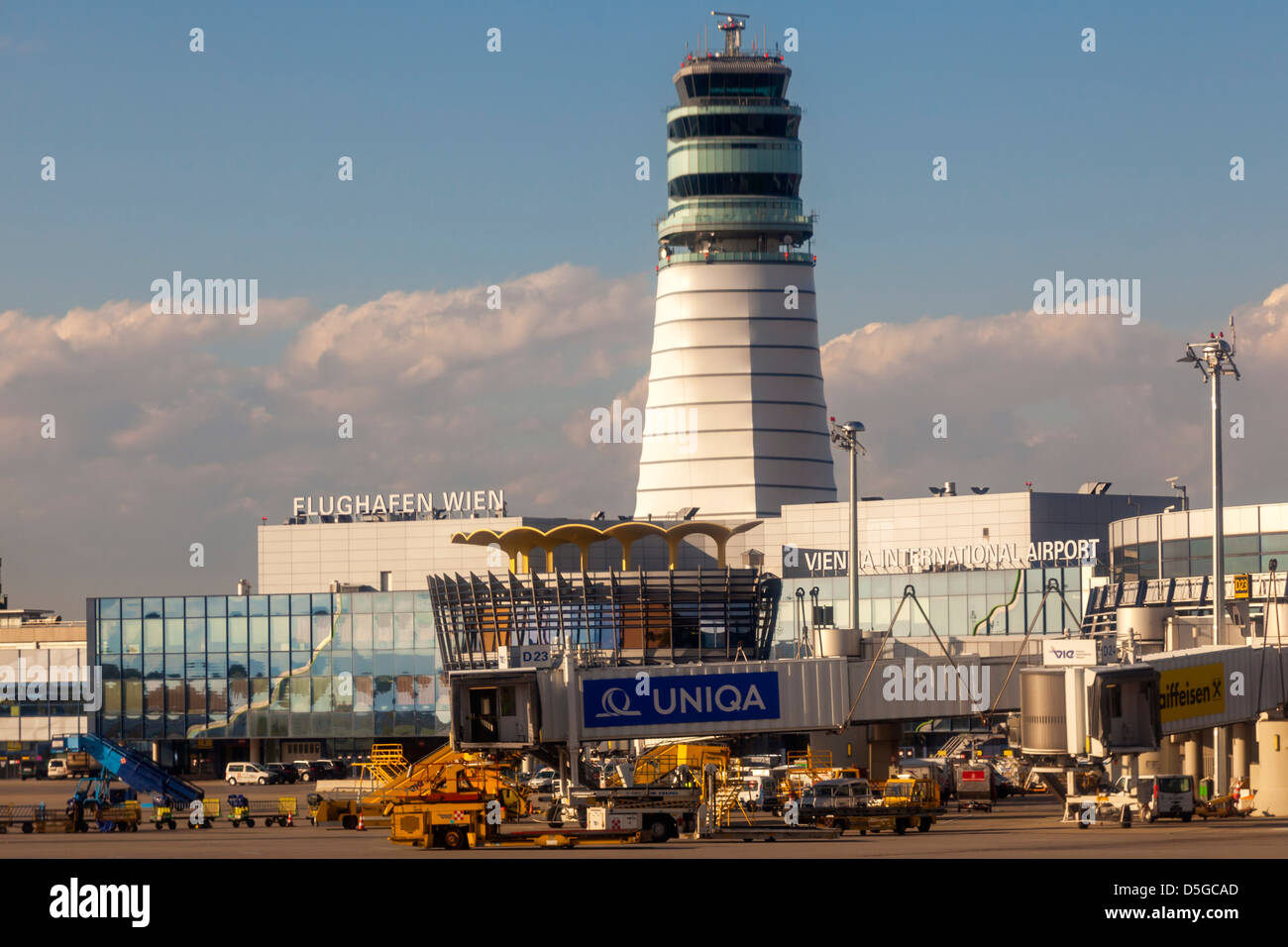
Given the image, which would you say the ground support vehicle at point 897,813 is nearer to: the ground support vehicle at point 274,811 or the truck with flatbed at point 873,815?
the truck with flatbed at point 873,815

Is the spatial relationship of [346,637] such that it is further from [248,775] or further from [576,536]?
[576,536]

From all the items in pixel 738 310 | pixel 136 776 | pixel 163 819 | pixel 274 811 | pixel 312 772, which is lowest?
pixel 312 772

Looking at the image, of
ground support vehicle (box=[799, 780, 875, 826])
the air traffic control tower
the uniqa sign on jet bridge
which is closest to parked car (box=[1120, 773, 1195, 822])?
ground support vehicle (box=[799, 780, 875, 826])

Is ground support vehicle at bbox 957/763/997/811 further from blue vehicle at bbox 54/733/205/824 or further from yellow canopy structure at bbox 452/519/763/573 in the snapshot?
yellow canopy structure at bbox 452/519/763/573

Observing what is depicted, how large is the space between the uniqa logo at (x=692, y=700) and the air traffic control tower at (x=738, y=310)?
370 feet

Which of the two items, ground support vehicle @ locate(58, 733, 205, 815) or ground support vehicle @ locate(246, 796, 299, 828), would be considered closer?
ground support vehicle @ locate(246, 796, 299, 828)

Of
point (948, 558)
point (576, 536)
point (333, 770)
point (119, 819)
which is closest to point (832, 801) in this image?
point (119, 819)

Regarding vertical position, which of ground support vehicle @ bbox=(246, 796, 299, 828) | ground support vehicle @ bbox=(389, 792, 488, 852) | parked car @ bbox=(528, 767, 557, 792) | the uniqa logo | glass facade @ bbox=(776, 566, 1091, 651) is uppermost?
glass facade @ bbox=(776, 566, 1091, 651)

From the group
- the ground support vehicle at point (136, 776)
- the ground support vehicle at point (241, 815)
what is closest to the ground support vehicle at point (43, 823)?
the ground support vehicle at point (241, 815)

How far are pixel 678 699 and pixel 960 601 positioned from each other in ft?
250

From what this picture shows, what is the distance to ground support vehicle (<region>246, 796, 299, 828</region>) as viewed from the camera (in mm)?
78062

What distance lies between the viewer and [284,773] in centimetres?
13088

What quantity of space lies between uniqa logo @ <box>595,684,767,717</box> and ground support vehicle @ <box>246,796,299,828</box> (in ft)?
67.0
